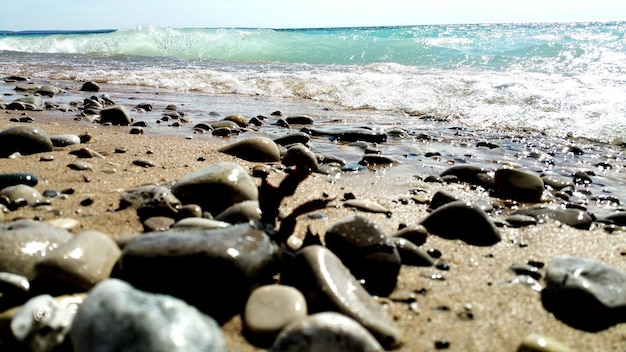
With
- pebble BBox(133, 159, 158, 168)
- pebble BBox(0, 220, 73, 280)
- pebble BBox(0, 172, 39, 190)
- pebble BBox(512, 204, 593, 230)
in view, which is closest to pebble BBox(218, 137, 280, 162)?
pebble BBox(133, 159, 158, 168)

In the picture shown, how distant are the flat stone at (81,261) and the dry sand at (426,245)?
46cm

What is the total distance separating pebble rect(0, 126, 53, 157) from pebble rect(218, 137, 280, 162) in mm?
1376

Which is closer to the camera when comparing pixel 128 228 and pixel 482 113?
pixel 128 228

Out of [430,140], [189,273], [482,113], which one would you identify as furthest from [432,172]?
[482,113]

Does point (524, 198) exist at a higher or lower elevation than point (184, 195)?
lower

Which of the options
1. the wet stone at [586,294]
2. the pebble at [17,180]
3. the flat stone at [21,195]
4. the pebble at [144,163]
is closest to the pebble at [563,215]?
the wet stone at [586,294]

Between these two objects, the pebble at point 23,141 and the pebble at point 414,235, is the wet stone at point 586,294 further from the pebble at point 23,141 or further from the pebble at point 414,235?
the pebble at point 23,141

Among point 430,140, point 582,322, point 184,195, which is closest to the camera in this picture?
point 582,322

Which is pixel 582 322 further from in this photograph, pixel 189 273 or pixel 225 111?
pixel 225 111

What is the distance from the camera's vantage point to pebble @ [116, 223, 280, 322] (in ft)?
5.17

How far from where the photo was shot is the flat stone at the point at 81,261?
1.63 meters

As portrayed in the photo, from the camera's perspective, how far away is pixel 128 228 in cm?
228

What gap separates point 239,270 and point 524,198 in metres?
2.42

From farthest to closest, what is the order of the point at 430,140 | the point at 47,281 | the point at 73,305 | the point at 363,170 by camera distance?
→ the point at 430,140 < the point at 363,170 < the point at 47,281 < the point at 73,305
